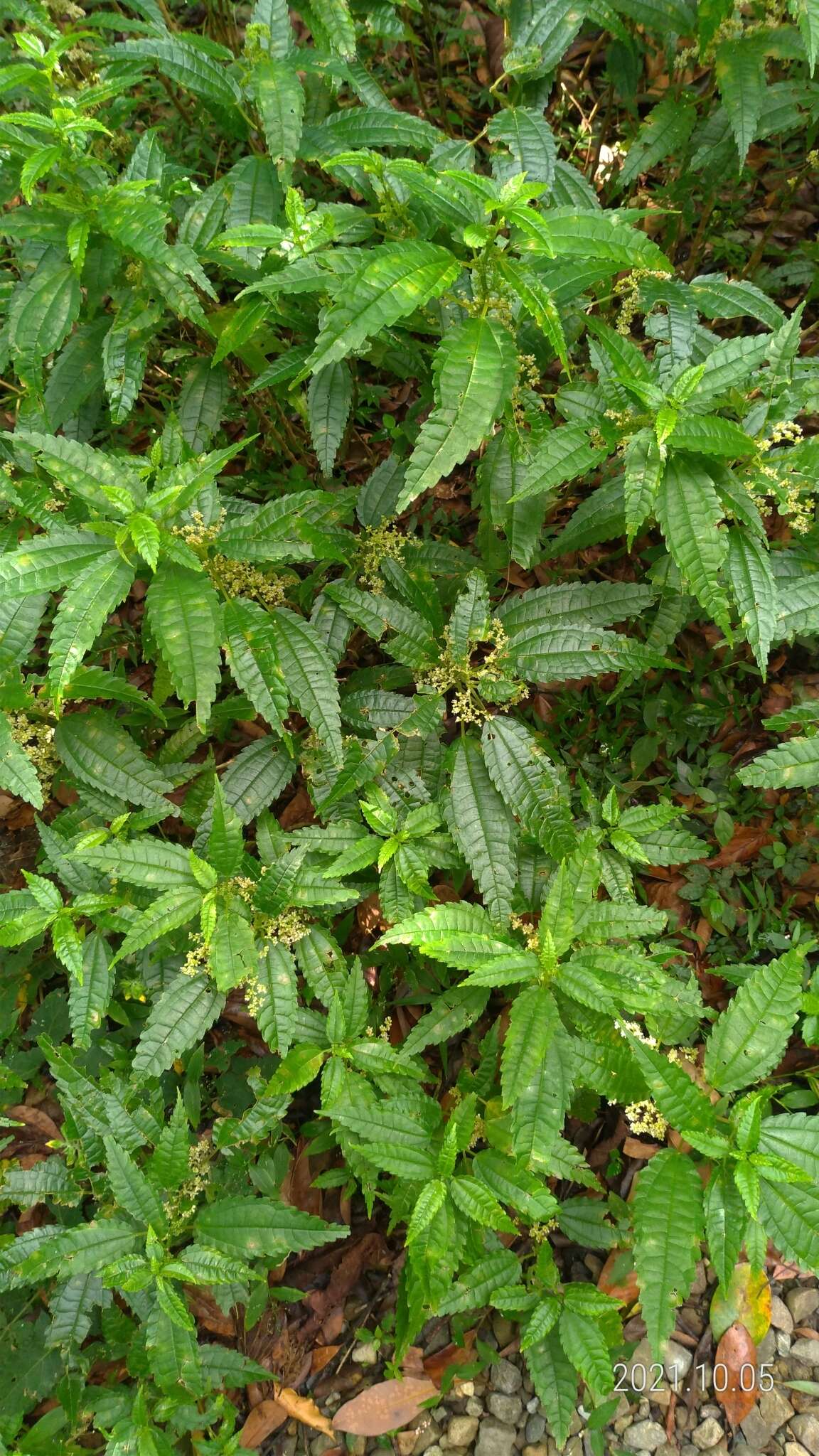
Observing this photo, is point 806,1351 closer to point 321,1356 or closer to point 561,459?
point 321,1356

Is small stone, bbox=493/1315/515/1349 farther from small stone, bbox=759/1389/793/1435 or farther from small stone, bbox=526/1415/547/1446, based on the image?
small stone, bbox=759/1389/793/1435

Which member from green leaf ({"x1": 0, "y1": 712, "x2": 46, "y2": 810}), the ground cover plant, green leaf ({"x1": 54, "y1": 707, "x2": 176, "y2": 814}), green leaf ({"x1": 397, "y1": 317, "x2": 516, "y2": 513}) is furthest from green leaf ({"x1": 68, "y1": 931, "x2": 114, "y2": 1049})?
green leaf ({"x1": 397, "y1": 317, "x2": 516, "y2": 513})

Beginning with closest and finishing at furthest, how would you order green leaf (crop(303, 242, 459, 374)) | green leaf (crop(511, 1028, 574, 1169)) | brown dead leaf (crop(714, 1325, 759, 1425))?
green leaf (crop(303, 242, 459, 374))
green leaf (crop(511, 1028, 574, 1169))
brown dead leaf (crop(714, 1325, 759, 1425))

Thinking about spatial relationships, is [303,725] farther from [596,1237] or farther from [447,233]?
[596,1237]

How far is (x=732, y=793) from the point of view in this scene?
11.8 feet

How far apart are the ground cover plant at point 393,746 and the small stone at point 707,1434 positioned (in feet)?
0.25

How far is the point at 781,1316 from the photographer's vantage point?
10.2 feet

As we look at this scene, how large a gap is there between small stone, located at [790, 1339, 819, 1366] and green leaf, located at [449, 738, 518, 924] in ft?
6.22

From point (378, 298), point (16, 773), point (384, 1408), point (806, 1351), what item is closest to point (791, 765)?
point (378, 298)

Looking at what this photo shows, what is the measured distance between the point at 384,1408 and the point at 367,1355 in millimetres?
169

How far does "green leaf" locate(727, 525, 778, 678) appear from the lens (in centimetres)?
250

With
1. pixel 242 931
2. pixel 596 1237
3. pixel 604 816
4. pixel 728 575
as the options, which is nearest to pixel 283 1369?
pixel 596 1237

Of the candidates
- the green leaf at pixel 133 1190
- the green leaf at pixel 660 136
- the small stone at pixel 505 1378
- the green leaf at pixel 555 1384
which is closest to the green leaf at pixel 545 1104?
the green leaf at pixel 555 1384

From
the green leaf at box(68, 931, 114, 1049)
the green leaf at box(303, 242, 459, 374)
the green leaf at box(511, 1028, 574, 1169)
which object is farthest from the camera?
the green leaf at box(68, 931, 114, 1049)
